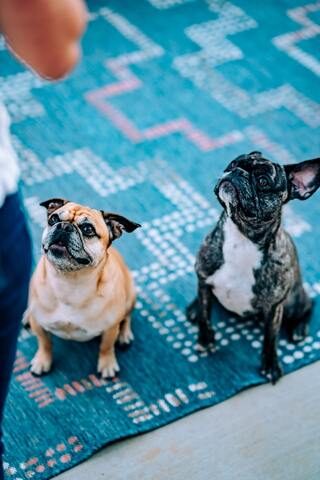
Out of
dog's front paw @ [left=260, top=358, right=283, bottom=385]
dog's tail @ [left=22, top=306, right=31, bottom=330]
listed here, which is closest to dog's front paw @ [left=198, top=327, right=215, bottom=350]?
dog's front paw @ [left=260, top=358, right=283, bottom=385]

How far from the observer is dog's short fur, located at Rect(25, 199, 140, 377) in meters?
1.56

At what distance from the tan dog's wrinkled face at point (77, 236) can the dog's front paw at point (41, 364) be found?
287 millimetres

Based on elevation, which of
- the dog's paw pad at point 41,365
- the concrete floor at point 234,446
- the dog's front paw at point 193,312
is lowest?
the concrete floor at point 234,446

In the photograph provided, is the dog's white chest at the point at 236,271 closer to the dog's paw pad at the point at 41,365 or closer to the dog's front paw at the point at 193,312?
the dog's front paw at the point at 193,312

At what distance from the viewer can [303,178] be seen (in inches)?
61.8

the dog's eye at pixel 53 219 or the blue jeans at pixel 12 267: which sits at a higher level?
the blue jeans at pixel 12 267

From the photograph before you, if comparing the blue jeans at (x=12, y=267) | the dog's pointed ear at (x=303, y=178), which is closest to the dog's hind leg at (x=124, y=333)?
the dog's pointed ear at (x=303, y=178)

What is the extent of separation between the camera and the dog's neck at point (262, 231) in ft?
5.28

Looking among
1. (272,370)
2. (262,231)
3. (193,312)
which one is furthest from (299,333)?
(262,231)

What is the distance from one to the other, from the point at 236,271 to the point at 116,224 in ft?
0.91

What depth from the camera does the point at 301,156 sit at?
95.0 inches

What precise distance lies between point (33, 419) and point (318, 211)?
100 centimetres

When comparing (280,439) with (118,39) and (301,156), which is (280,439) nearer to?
(301,156)

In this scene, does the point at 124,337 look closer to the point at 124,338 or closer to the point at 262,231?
the point at 124,338
